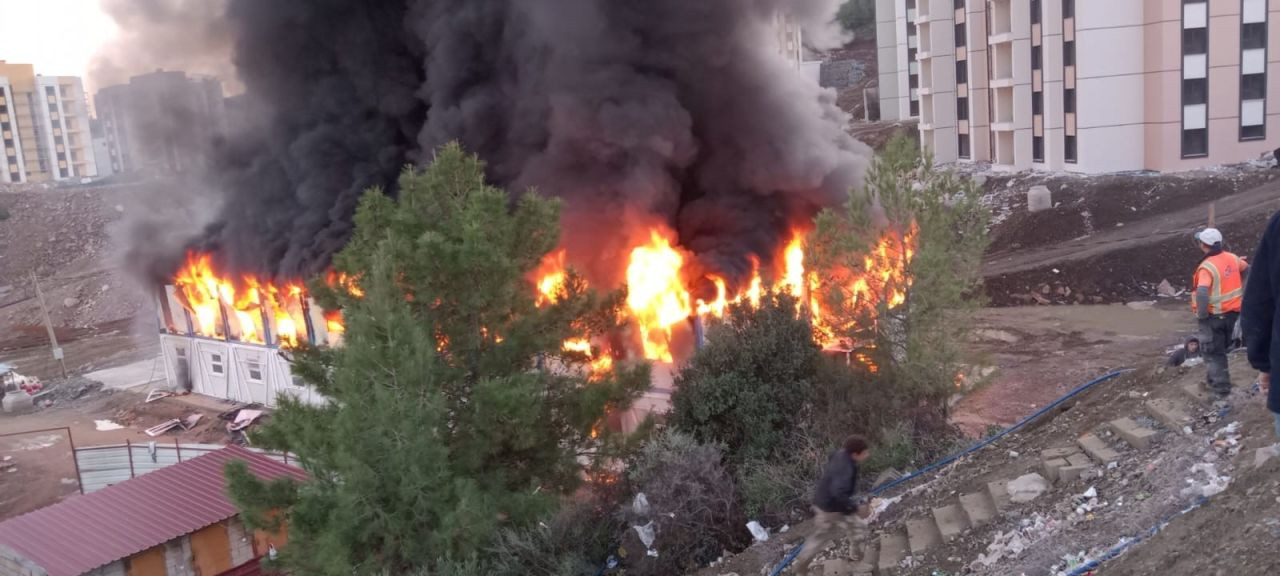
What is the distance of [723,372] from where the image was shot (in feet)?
45.5

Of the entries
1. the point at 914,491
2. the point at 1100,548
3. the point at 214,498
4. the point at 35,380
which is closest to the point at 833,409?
the point at 914,491

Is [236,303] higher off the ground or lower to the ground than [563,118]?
lower

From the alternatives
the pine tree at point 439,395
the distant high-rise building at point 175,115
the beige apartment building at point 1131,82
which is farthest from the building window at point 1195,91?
the distant high-rise building at point 175,115

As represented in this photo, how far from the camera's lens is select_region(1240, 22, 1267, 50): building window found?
→ 30.8 meters

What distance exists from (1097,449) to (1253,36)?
29.0 meters

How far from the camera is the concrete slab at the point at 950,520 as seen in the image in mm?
8555

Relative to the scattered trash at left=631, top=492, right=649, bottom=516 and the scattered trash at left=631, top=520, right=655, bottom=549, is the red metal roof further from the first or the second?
the scattered trash at left=631, top=520, right=655, bottom=549

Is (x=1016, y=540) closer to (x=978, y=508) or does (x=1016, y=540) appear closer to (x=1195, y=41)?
(x=978, y=508)

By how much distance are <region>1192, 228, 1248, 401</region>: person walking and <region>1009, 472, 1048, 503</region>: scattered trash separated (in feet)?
5.71

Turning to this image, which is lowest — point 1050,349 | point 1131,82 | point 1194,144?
point 1050,349

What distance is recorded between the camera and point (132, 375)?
33.2m

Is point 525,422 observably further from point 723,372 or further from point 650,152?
point 650,152

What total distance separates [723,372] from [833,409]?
5.51 ft

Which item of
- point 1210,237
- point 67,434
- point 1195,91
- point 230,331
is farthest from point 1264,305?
point 1195,91
